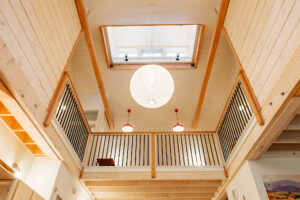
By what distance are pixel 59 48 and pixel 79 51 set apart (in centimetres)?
325

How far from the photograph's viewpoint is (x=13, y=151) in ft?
12.2

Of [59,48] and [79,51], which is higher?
[79,51]

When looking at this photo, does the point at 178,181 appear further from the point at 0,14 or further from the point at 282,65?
the point at 0,14

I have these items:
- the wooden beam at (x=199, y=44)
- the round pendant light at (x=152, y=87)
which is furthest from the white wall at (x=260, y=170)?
the wooden beam at (x=199, y=44)

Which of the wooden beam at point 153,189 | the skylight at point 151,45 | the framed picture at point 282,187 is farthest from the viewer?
the skylight at point 151,45

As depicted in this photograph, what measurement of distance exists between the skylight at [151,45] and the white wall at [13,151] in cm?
415

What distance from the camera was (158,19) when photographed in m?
5.56

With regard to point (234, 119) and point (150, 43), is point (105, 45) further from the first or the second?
point (234, 119)

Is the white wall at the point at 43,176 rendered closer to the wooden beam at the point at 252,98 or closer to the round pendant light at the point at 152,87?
the round pendant light at the point at 152,87

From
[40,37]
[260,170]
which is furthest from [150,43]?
[260,170]

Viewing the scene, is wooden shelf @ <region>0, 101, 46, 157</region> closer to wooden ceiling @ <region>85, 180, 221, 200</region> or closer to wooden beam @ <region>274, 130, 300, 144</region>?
wooden ceiling @ <region>85, 180, 221, 200</region>

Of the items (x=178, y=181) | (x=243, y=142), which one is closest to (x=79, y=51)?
(x=178, y=181)

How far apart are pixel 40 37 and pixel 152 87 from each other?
7.10 feet

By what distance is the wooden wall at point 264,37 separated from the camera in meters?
2.74
